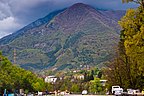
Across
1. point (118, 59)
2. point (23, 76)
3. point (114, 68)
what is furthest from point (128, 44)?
point (23, 76)

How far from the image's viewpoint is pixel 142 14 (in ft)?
113

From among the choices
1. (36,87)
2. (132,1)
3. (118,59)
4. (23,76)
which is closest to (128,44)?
(132,1)

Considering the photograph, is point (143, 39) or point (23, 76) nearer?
point (143, 39)

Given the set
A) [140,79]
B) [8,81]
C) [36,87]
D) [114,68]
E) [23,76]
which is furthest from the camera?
[36,87]

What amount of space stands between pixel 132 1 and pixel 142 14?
159 cm

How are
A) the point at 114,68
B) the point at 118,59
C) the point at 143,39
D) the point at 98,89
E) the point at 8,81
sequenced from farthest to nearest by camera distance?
the point at 98,89 → the point at 8,81 → the point at 114,68 → the point at 118,59 → the point at 143,39

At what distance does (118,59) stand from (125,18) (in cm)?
4294

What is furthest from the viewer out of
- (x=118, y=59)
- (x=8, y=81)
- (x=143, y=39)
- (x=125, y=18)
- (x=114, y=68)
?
(x=8, y=81)

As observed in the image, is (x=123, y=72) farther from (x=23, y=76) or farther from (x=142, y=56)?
(x=23, y=76)

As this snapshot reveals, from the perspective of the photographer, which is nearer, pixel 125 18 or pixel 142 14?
pixel 142 14

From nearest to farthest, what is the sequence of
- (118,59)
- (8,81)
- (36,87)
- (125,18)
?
(125,18) < (118,59) < (8,81) < (36,87)

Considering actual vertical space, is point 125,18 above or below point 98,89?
above

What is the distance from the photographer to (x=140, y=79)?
240 feet

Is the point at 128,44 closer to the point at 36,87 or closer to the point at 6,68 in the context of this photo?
the point at 6,68
